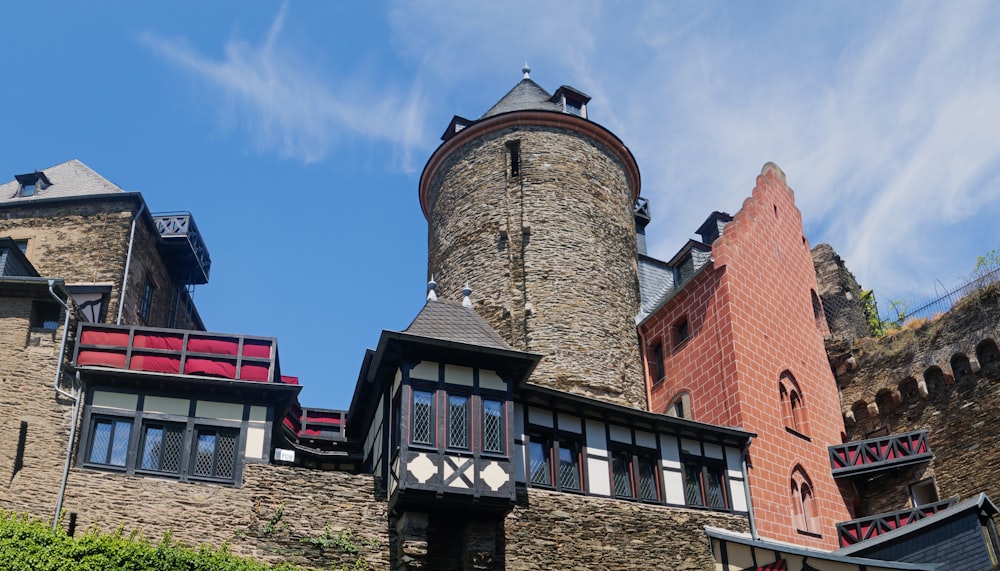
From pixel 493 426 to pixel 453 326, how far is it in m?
2.37

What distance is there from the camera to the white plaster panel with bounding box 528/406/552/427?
21094 millimetres

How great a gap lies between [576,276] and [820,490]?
28.2ft

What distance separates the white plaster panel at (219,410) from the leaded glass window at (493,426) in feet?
16.0

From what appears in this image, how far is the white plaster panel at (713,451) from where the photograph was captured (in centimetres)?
2334

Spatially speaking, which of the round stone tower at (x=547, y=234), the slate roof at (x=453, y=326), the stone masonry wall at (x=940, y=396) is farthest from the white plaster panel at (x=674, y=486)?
the stone masonry wall at (x=940, y=396)

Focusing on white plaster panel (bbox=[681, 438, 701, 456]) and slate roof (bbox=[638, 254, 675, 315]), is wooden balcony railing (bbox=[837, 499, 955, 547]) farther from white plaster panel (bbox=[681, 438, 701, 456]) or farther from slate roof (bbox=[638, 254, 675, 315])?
slate roof (bbox=[638, 254, 675, 315])

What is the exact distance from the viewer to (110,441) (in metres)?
19.2

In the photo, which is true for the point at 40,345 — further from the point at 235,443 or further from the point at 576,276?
the point at 576,276

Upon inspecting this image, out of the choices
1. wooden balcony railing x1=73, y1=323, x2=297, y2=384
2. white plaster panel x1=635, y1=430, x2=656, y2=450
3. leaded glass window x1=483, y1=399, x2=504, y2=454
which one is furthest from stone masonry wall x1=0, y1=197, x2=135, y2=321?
white plaster panel x1=635, y1=430, x2=656, y2=450

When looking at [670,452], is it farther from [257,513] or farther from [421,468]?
[257,513]

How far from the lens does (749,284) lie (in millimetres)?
27156

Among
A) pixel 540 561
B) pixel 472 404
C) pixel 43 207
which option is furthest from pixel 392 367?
pixel 43 207

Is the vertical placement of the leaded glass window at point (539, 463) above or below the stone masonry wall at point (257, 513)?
above

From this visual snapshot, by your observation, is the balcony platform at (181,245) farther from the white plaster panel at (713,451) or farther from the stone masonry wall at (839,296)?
the stone masonry wall at (839,296)
